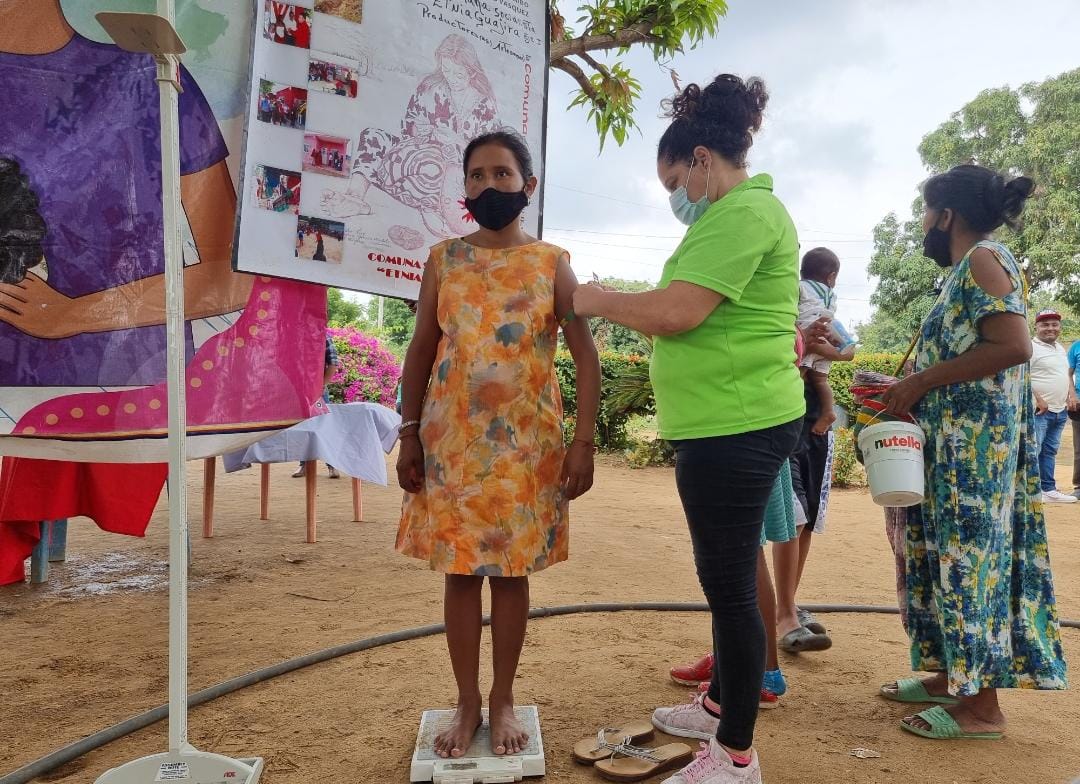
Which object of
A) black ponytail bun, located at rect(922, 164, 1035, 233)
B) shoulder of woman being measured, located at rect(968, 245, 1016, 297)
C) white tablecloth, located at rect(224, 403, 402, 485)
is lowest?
white tablecloth, located at rect(224, 403, 402, 485)

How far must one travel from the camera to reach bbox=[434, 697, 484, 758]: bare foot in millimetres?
2085

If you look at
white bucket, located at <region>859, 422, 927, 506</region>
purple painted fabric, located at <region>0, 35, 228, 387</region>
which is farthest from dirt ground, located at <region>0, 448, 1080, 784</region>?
purple painted fabric, located at <region>0, 35, 228, 387</region>

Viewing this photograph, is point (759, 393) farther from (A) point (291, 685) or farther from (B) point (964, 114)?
(B) point (964, 114)

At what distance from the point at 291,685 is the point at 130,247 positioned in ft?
5.24

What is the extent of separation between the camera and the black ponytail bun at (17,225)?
7.16 feet

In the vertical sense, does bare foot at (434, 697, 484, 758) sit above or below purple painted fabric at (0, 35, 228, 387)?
below

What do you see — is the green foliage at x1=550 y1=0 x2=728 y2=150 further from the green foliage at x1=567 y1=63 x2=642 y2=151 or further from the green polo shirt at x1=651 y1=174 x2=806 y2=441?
the green polo shirt at x1=651 y1=174 x2=806 y2=441

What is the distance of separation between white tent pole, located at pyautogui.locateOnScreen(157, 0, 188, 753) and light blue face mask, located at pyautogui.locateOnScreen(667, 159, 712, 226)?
125 cm

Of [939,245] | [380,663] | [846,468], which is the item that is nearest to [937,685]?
[939,245]

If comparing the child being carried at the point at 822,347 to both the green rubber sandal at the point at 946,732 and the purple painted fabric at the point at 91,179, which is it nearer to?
the green rubber sandal at the point at 946,732

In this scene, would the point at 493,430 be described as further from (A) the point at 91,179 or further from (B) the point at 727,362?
(A) the point at 91,179

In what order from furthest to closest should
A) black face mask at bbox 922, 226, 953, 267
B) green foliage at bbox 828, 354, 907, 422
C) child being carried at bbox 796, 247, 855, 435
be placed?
green foliage at bbox 828, 354, 907, 422 → child being carried at bbox 796, 247, 855, 435 → black face mask at bbox 922, 226, 953, 267

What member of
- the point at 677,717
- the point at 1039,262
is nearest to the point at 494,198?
the point at 677,717

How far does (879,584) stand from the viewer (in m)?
4.36
